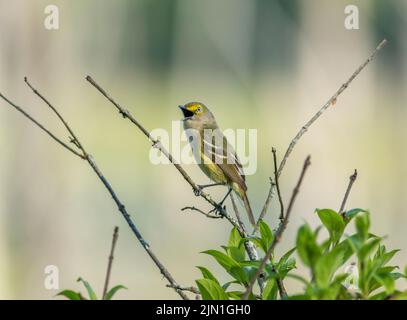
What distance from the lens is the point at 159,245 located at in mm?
8781

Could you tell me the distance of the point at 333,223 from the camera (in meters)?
1.17

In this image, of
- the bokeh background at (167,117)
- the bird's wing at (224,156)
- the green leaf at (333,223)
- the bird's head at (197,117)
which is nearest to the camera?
the green leaf at (333,223)

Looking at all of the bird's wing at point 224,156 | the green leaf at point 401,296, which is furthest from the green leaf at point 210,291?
the bird's wing at point 224,156

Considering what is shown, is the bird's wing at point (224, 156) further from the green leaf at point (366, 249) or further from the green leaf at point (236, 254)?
the green leaf at point (366, 249)

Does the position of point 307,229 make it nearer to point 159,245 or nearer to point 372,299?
point 372,299

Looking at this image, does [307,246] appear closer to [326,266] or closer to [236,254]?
[326,266]

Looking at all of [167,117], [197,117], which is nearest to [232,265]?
[197,117]

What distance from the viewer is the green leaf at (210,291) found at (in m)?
1.19

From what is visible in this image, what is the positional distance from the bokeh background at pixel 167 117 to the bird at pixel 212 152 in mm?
620

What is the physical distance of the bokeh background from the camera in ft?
20.1

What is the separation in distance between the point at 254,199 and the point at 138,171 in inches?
114

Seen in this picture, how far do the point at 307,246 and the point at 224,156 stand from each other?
2804mm

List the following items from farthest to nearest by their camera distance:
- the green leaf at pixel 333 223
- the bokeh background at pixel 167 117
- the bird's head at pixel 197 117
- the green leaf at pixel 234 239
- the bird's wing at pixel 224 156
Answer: the bokeh background at pixel 167 117 → the bird's head at pixel 197 117 → the bird's wing at pixel 224 156 → the green leaf at pixel 234 239 → the green leaf at pixel 333 223

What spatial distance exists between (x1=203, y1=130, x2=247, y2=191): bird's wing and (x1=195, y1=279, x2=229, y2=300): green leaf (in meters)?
2.44
